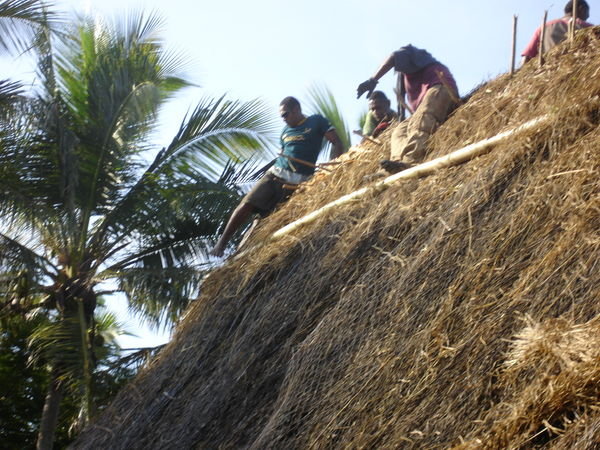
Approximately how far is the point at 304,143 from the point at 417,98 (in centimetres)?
140

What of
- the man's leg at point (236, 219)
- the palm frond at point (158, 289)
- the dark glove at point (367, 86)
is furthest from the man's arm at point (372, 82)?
the palm frond at point (158, 289)

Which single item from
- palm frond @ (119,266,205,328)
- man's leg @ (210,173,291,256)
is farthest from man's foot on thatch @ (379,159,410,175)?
palm frond @ (119,266,205,328)

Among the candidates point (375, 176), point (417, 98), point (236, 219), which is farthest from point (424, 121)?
point (236, 219)

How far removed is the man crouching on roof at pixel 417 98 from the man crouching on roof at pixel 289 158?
3.44 feet

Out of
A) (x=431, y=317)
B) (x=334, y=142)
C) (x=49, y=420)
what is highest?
Result: (x=334, y=142)

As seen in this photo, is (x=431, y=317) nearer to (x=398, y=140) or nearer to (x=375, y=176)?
(x=375, y=176)

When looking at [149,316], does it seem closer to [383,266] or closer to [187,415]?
[187,415]

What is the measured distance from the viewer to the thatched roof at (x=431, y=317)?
4.12 m

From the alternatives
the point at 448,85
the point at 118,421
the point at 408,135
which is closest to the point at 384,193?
the point at 408,135

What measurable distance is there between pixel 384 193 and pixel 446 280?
1537 mm

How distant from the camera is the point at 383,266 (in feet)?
18.4

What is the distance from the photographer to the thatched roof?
13.5 feet

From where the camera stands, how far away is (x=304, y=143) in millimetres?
8727

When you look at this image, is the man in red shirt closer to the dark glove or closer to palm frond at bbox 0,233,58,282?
the dark glove
